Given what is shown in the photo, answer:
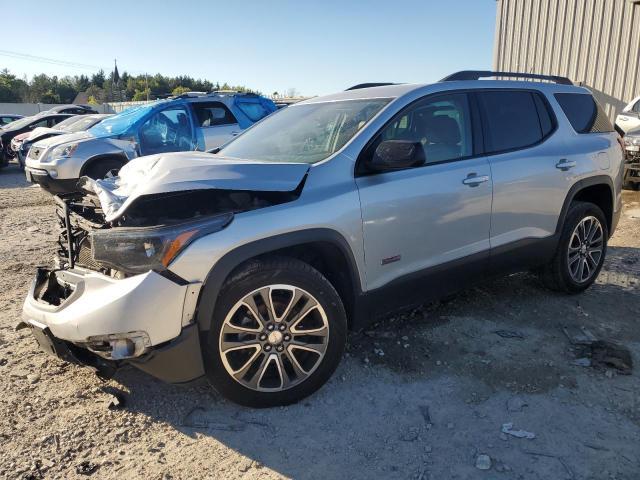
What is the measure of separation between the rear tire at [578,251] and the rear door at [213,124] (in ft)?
19.8

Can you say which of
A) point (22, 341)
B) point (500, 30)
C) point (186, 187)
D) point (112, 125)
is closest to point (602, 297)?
point (186, 187)

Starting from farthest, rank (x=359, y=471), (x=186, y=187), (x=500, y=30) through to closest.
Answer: (x=500, y=30) < (x=186, y=187) < (x=359, y=471)

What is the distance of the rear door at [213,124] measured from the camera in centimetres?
901

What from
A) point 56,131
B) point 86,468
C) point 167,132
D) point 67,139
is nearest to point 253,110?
point 167,132

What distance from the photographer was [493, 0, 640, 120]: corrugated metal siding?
14031 mm

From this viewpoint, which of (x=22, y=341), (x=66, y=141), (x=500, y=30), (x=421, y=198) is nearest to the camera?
(x=421, y=198)

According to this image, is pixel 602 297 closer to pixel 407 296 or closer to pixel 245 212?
pixel 407 296

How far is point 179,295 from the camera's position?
2.58 m

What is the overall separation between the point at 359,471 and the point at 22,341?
2.71m

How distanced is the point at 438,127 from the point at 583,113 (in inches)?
73.2

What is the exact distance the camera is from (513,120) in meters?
4.15

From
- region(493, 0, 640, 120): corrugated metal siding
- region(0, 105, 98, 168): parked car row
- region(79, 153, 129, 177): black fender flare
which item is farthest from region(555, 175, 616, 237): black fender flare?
region(0, 105, 98, 168): parked car row

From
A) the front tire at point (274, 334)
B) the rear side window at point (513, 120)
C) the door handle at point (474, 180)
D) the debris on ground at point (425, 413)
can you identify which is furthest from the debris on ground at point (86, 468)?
the rear side window at point (513, 120)

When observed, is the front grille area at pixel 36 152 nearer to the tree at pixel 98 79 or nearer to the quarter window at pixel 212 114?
the quarter window at pixel 212 114
